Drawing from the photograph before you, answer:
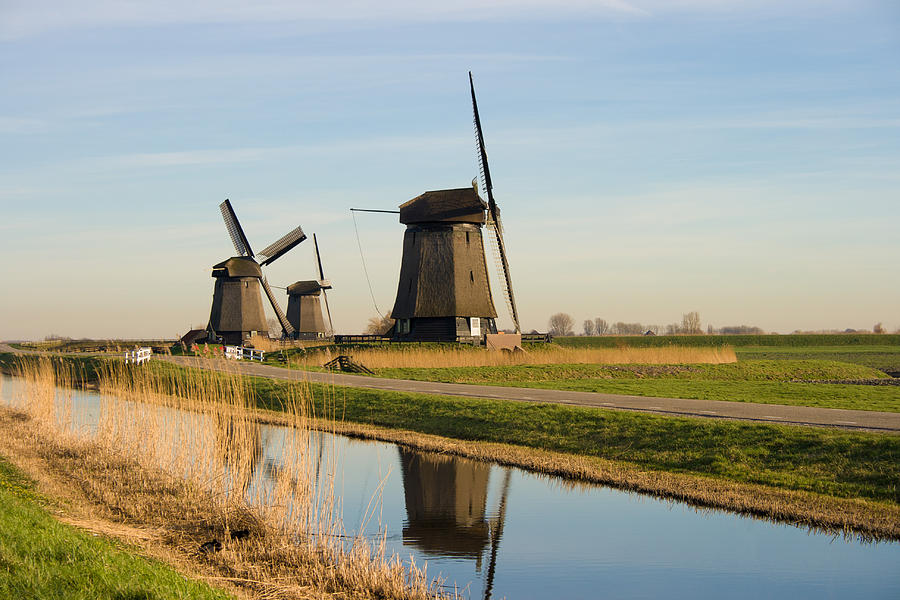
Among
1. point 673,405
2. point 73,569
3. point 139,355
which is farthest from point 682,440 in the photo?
point 139,355

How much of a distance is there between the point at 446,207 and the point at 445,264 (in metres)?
3.20

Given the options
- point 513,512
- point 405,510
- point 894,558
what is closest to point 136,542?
point 405,510

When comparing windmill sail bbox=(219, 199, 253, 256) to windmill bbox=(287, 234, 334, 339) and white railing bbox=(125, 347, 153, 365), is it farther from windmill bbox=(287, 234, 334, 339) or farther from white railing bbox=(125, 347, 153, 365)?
white railing bbox=(125, 347, 153, 365)

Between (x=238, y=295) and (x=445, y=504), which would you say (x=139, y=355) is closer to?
(x=445, y=504)

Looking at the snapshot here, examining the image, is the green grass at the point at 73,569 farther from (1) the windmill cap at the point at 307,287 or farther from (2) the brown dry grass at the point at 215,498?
(1) the windmill cap at the point at 307,287

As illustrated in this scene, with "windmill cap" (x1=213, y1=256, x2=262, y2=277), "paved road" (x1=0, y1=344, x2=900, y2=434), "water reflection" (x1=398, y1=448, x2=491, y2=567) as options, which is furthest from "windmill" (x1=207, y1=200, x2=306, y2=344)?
"water reflection" (x1=398, y1=448, x2=491, y2=567)

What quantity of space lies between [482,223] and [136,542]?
3820 centimetres

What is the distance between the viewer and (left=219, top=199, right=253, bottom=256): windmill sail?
68.2 m

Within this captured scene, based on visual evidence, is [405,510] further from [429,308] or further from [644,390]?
[429,308]

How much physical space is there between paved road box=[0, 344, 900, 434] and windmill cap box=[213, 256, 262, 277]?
122 ft

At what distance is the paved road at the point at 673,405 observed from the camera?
17562mm

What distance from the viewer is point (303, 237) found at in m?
69.8

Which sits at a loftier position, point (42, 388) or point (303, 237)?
point (303, 237)

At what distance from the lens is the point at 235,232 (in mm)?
68500
